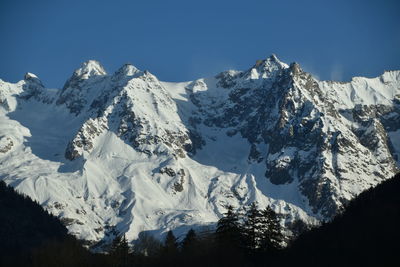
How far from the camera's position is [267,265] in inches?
5118

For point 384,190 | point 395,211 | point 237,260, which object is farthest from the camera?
point 384,190

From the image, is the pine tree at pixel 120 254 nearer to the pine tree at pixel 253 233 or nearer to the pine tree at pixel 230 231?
the pine tree at pixel 230 231

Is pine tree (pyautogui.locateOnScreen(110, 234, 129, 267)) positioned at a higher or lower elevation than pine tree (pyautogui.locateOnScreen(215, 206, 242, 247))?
lower

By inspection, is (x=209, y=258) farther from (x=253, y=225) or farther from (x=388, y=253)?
(x=388, y=253)

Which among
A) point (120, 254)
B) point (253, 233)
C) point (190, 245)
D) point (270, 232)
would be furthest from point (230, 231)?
point (120, 254)

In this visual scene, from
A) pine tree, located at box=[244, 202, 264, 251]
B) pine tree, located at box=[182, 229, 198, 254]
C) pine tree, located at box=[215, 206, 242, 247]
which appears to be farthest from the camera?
pine tree, located at box=[182, 229, 198, 254]

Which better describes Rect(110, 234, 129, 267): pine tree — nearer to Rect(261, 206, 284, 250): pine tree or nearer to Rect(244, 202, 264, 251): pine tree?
Rect(244, 202, 264, 251): pine tree

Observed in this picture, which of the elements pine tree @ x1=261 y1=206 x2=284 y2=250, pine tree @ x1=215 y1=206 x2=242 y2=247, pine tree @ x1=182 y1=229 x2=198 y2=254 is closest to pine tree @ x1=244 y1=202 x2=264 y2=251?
pine tree @ x1=261 y1=206 x2=284 y2=250

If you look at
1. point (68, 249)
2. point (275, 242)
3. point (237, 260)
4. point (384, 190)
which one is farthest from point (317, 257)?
point (384, 190)

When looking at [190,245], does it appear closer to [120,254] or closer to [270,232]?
[120,254]

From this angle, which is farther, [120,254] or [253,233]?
[120,254]

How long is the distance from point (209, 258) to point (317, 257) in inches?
861

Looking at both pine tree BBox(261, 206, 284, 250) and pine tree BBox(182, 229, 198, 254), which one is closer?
pine tree BBox(261, 206, 284, 250)

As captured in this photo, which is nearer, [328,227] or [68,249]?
[68,249]
